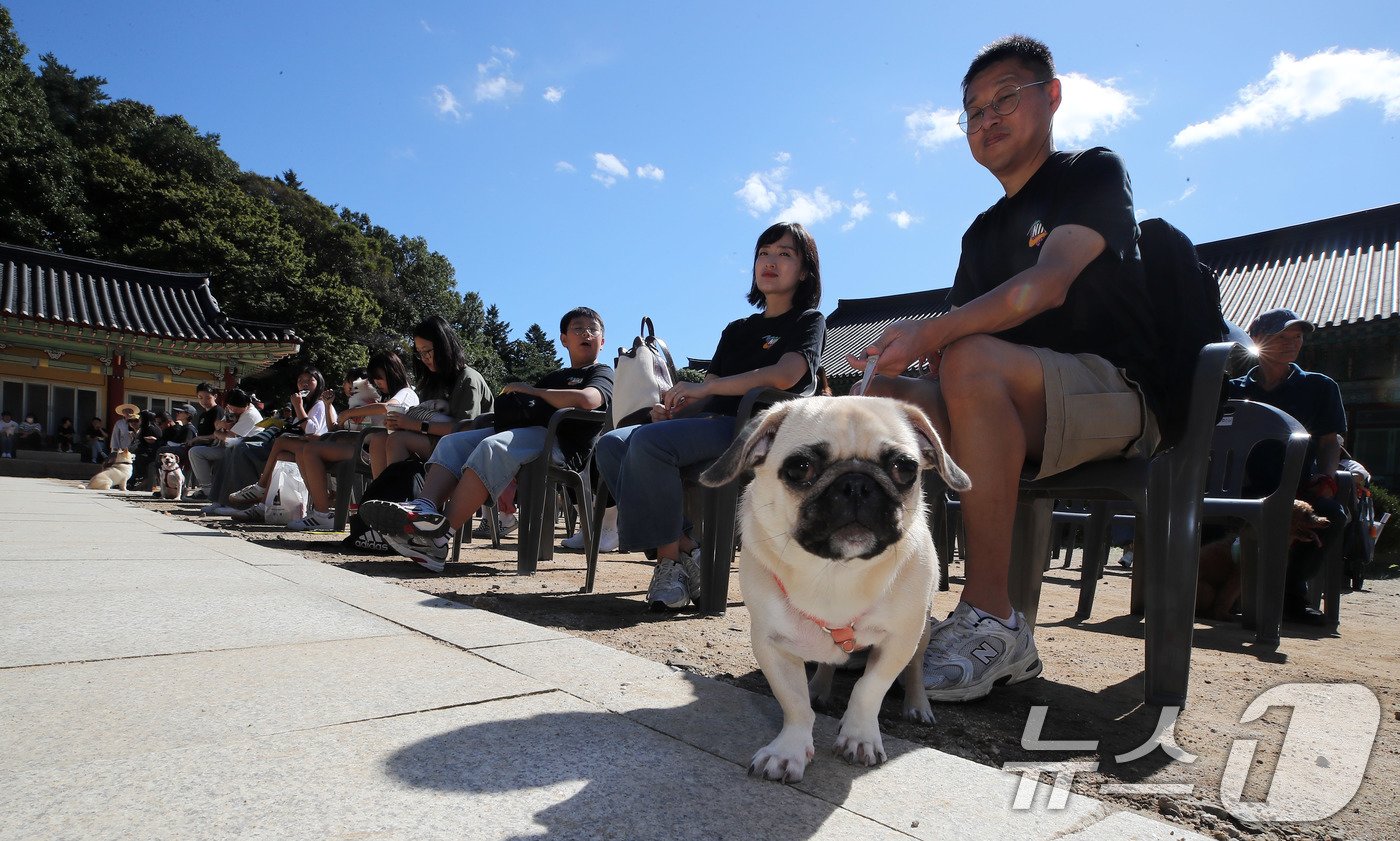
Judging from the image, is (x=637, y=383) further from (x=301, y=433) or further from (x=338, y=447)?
(x=301, y=433)

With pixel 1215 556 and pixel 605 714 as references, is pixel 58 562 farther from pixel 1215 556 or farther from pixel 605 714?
pixel 1215 556

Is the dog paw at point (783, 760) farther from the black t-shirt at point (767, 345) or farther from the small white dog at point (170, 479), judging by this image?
the small white dog at point (170, 479)

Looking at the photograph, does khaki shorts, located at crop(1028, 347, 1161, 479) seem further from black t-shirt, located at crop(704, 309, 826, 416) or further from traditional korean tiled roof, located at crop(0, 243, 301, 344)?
traditional korean tiled roof, located at crop(0, 243, 301, 344)

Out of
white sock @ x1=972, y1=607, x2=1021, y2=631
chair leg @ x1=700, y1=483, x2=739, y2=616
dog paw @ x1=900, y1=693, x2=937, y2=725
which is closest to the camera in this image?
dog paw @ x1=900, y1=693, x2=937, y2=725

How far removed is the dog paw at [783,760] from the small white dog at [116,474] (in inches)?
658

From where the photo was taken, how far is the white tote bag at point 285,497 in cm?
675

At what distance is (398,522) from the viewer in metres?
4.03

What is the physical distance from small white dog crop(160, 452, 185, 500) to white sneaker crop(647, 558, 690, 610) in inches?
429

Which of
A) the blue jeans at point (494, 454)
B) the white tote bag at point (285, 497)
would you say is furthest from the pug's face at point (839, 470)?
the white tote bag at point (285, 497)

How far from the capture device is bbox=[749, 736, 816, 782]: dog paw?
4.62 feet

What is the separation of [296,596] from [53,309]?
23987 millimetres

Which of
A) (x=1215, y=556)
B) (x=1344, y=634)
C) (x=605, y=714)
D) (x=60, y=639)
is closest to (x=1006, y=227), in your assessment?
Result: (x=605, y=714)

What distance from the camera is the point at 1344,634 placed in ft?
12.4

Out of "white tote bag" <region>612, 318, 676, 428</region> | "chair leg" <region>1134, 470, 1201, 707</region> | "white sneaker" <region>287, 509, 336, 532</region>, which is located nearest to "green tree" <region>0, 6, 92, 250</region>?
"white sneaker" <region>287, 509, 336, 532</region>
